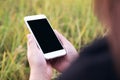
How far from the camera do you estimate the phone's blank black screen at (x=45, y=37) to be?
160cm

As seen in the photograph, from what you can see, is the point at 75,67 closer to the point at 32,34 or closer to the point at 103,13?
the point at 103,13

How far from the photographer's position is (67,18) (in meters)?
2.32

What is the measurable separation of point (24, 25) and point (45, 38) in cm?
52

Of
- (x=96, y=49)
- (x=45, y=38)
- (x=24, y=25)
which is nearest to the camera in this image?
(x=96, y=49)

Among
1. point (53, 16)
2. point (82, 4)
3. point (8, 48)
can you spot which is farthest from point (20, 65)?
point (82, 4)

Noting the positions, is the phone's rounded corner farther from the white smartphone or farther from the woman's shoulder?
the woman's shoulder

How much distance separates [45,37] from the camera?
1.64 m

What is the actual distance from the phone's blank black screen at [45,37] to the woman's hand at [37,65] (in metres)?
0.03

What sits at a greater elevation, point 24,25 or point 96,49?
point 96,49

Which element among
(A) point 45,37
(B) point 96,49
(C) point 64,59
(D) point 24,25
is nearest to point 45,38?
(A) point 45,37

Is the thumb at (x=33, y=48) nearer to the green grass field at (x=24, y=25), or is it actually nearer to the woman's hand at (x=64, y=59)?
the woman's hand at (x=64, y=59)

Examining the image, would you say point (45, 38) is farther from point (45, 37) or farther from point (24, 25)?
point (24, 25)

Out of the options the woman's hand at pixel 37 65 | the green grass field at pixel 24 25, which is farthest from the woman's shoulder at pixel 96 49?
the green grass field at pixel 24 25

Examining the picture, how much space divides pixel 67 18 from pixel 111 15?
57.6 inches
